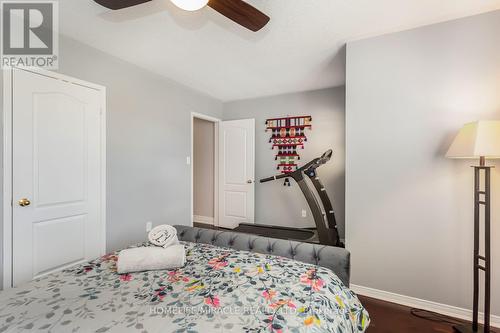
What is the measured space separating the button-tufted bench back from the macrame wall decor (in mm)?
2319

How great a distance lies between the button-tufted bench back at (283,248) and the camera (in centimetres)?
169

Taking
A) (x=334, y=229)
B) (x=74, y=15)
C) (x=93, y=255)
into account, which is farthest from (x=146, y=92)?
(x=334, y=229)

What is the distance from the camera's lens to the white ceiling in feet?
6.30

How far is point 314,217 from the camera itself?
3.04 metres

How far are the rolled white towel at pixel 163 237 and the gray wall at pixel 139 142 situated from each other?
1.50m

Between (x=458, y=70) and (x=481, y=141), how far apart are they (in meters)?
0.80

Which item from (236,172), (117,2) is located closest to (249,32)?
(117,2)

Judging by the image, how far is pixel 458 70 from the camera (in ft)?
6.72

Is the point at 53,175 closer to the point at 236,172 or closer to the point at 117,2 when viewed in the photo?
the point at 117,2

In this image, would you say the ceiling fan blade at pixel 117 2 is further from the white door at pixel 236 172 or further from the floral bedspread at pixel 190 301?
the white door at pixel 236 172

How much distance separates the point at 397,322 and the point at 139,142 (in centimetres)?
326

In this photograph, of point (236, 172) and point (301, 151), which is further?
point (236, 172)

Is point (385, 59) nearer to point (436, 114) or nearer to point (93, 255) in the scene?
point (436, 114)

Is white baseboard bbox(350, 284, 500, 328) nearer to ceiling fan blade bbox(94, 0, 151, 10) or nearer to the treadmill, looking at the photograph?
the treadmill
